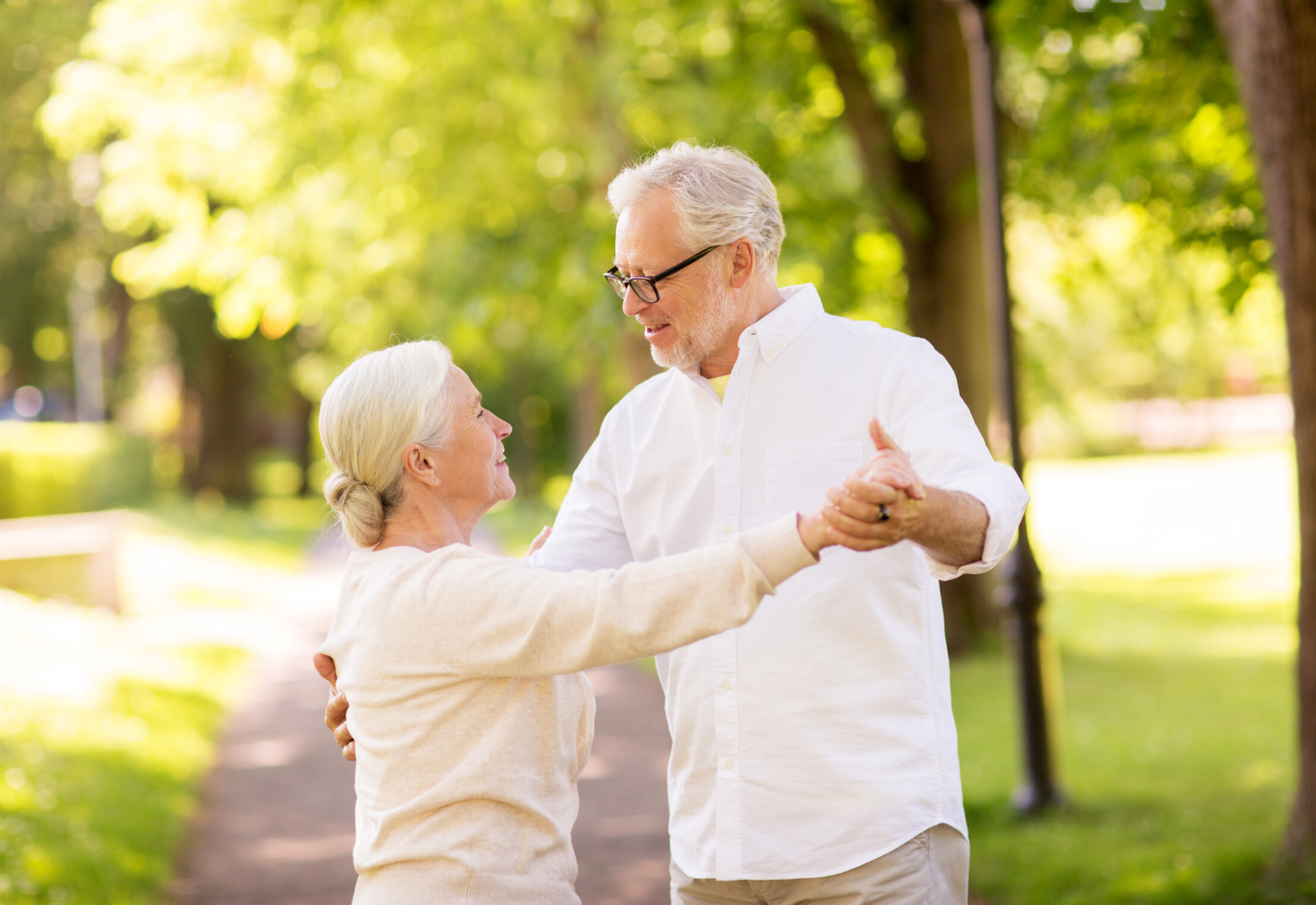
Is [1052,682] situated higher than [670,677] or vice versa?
[670,677]

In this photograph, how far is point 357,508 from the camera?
232cm

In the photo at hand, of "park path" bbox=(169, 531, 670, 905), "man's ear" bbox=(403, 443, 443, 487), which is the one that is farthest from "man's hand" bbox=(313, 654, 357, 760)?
"park path" bbox=(169, 531, 670, 905)

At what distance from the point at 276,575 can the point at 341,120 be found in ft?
28.8

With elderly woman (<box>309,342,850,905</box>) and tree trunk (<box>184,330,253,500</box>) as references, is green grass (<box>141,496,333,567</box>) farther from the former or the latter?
elderly woman (<box>309,342,850,905</box>)

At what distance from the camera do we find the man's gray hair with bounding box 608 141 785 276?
2.61 m

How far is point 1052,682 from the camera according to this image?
6.81 meters

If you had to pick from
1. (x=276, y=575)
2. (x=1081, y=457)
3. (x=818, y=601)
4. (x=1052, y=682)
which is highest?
(x=818, y=601)

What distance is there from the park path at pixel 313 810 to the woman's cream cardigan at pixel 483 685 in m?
3.40

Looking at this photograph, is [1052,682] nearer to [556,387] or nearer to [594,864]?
[594,864]

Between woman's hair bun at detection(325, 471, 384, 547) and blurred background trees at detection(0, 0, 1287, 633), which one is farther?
blurred background trees at detection(0, 0, 1287, 633)

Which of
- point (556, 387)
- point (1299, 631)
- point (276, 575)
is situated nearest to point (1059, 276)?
point (1299, 631)

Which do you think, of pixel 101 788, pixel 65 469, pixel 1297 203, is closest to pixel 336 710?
pixel 1297 203

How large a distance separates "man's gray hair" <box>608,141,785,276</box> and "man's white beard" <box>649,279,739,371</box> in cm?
10

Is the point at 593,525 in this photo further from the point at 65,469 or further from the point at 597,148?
the point at 65,469
